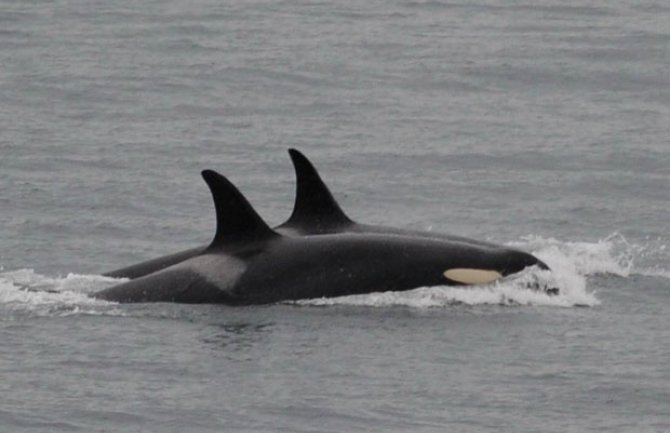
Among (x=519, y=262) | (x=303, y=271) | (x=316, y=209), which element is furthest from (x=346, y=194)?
(x=303, y=271)

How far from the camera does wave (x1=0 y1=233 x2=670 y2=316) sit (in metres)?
21.9

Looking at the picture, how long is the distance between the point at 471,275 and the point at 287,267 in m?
1.89

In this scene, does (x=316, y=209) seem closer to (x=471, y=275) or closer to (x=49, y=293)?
(x=471, y=275)

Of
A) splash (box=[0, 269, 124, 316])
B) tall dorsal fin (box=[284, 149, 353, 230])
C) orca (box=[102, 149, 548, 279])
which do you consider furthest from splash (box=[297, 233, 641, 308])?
splash (box=[0, 269, 124, 316])

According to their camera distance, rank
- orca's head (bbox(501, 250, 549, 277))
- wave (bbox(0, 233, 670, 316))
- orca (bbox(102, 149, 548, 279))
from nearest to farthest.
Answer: wave (bbox(0, 233, 670, 316)) < orca's head (bbox(501, 250, 549, 277)) < orca (bbox(102, 149, 548, 279))

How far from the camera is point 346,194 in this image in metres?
29.5

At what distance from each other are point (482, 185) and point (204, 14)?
53.3 ft

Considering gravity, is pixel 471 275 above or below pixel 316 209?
below

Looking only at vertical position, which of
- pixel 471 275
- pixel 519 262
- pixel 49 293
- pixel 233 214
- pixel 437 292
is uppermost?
pixel 233 214

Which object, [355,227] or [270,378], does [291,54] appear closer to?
[355,227]

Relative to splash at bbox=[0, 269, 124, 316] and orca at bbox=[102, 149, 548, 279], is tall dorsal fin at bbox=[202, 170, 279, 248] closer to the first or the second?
orca at bbox=[102, 149, 548, 279]

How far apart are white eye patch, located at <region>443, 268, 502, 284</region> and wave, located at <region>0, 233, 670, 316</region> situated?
9cm

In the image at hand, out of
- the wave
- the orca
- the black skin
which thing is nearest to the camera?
the wave

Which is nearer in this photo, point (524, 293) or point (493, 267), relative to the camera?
point (524, 293)
